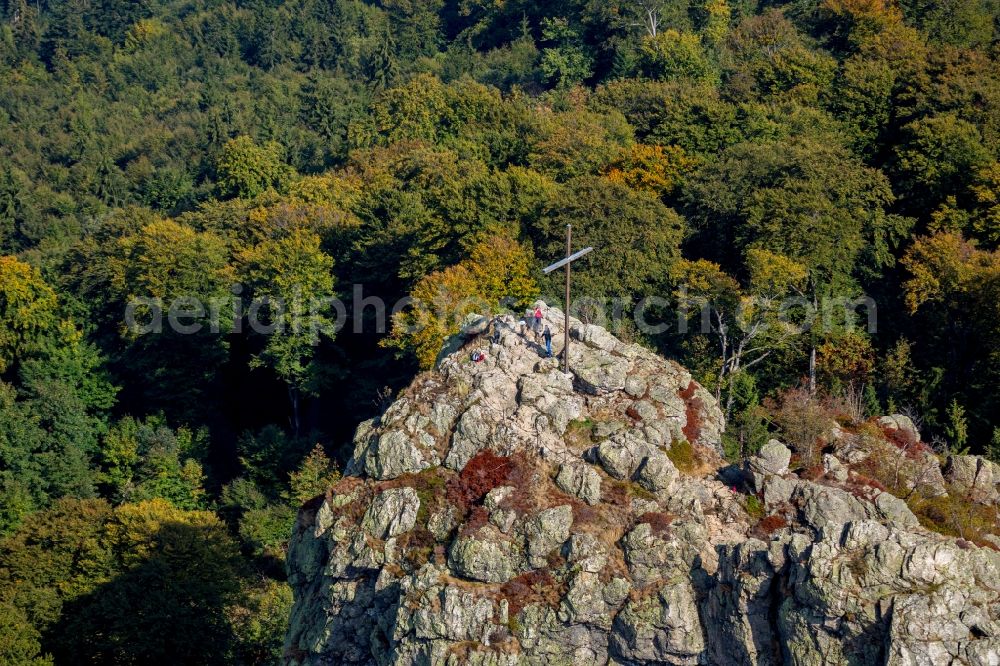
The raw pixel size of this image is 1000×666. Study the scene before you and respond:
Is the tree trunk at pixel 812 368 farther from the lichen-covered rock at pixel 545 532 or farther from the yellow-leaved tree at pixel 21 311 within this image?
the yellow-leaved tree at pixel 21 311

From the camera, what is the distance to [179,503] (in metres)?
73.8

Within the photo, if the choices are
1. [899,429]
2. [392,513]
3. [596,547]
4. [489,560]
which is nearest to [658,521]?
[596,547]

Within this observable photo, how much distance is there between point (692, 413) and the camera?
42.8 metres

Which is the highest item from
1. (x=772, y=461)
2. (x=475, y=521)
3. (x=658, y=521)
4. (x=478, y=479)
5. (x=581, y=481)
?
(x=772, y=461)

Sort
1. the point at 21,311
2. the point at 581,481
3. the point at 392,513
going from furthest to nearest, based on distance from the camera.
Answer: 1. the point at 21,311
2. the point at 392,513
3. the point at 581,481

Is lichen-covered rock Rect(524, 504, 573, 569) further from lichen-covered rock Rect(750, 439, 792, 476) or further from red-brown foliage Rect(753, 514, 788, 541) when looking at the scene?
lichen-covered rock Rect(750, 439, 792, 476)

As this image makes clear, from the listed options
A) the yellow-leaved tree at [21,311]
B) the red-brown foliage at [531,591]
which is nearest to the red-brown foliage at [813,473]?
the red-brown foliage at [531,591]

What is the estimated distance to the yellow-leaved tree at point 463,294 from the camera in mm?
63125

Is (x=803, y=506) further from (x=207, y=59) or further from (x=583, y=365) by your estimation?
(x=207, y=59)

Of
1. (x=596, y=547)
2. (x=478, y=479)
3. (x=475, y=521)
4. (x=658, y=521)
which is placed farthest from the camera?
Result: (x=478, y=479)

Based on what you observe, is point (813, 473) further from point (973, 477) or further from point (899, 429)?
point (973, 477)

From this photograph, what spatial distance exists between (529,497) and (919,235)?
38.0 metres

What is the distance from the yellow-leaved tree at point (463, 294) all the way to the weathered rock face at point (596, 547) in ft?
63.2

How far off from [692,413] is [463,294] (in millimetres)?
23094
